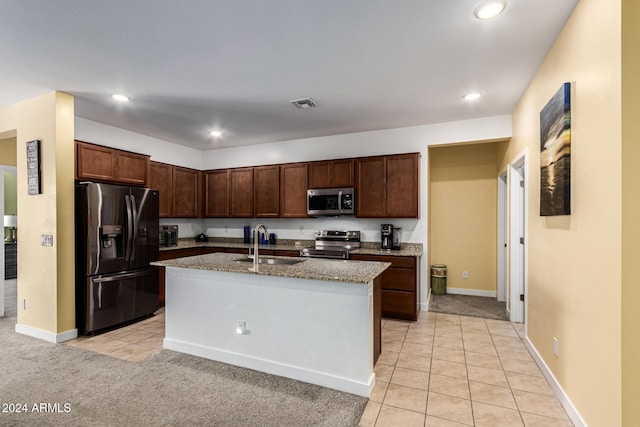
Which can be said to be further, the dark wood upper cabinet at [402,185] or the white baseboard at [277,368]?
the dark wood upper cabinet at [402,185]

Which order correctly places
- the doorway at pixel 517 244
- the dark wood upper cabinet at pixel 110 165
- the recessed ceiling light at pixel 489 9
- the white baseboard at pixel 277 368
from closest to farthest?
the recessed ceiling light at pixel 489 9
the white baseboard at pixel 277 368
the dark wood upper cabinet at pixel 110 165
the doorway at pixel 517 244

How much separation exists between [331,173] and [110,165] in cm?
301

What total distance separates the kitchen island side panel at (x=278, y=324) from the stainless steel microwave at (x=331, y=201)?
2227mm

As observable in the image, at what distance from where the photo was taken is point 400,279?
4098mm

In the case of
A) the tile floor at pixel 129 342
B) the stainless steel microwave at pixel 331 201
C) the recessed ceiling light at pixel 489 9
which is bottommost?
the tile floor at pixel 129 342

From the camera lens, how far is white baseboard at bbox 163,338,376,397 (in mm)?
2379

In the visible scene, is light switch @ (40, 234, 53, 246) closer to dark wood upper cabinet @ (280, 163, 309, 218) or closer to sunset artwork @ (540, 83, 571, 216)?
dark wood upper cabinet @ (280, 163, 309, 218)

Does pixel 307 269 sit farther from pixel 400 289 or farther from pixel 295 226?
pixel 295 226

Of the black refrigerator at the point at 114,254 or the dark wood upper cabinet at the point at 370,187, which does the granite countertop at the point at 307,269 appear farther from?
the dark wood upper cabinet at the point at 370,187

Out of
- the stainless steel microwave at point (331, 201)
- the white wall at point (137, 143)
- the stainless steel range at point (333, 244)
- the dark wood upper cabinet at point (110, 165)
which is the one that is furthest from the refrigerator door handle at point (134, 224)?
the stainless steel microwave at point (331, 201)

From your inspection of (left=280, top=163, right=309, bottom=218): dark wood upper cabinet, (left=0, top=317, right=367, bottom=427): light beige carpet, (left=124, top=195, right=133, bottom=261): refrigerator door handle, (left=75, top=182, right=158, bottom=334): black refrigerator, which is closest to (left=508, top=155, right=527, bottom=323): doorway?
(left=0, top=317, right=367, bottom=427): light beige carpet

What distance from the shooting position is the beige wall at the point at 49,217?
3.37 m

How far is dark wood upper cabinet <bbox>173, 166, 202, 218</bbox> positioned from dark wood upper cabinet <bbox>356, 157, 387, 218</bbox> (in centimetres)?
305

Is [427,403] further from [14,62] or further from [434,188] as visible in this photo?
[14,62]
